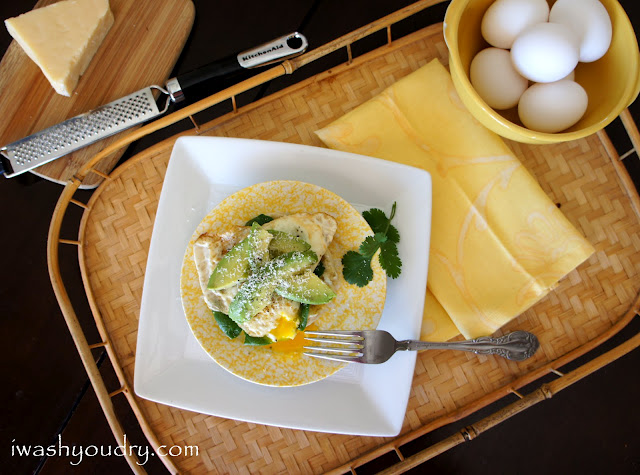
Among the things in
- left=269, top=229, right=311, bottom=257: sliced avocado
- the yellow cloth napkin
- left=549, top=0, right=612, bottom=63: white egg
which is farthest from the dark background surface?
left=269, top=229, right=311, bottom=257: sliced avocado

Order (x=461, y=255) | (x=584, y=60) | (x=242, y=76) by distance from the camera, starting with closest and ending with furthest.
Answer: (x=584, y=60) → (x=461, y=255) → (x=242, y=76)

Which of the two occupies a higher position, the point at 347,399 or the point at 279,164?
the point at 279,164

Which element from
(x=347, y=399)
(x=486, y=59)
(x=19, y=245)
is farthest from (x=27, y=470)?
(x=486, y=59)

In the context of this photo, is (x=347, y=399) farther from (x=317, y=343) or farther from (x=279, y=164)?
(x=279, y=164)

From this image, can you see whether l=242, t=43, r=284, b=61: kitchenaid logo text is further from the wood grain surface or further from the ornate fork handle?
the ornate fork handle

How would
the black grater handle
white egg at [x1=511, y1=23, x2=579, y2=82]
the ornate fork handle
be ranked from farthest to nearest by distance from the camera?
1. the black grater handle
2. the ornate fork handle
3. white egg at [x1=511, y1=23, x2=579, y2=82]

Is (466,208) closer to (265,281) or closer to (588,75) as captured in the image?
(588,75)

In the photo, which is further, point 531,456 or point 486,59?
point 531,456
